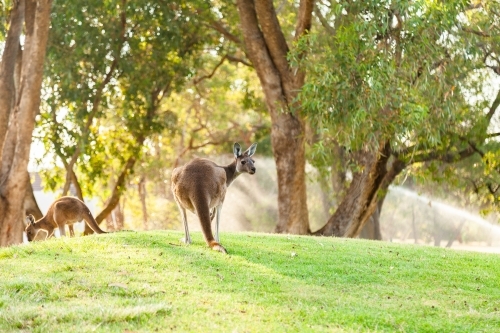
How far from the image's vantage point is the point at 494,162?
19891 mm

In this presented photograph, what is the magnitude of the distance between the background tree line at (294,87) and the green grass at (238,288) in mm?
4559

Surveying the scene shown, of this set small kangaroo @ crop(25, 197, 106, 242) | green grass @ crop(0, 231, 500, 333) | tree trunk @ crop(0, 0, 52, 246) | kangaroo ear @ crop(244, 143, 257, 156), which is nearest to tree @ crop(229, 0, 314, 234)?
tree trunk @ crop(0, 0, 52, 246)

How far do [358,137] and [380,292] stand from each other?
812 centimetres

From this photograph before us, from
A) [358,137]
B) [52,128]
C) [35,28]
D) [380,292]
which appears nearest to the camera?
[380,292]

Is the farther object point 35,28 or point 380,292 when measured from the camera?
point 35,28

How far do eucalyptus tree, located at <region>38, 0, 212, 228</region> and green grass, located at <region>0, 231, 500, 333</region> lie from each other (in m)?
11.4

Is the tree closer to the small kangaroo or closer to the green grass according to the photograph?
the small kangaroo

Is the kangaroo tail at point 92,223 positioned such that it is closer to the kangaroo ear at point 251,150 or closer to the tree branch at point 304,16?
the kangaroo ear at point 251,150

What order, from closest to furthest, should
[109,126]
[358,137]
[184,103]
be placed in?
1. [358,137]
2. [109,126]
3. [184,103]

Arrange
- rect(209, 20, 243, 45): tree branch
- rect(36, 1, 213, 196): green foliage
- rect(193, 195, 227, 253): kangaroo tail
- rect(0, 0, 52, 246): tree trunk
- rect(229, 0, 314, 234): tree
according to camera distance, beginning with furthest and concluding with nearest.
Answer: rect(209, 20, 243, 45): tree branch
rect(36, 1, 213, 196): green foliage
rect(229, 0, 314, 234): tree
rect(0, 0, 52, 246): tree trunk
rect(193, 195, 227, 253): kangaroo tail

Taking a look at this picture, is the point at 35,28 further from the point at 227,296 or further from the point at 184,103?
the point at 184,103

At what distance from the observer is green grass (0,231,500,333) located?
Result: 741 cm

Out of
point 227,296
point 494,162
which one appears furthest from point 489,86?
point 227,296

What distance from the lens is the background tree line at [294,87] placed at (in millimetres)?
15641
